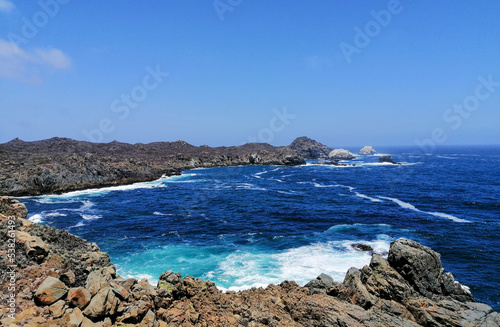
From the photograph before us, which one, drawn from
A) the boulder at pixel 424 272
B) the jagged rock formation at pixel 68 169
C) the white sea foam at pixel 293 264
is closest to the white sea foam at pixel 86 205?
the jagged rock formation at pixel 68 169

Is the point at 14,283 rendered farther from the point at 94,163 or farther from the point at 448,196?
the point at 94,163

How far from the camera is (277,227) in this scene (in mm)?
36438

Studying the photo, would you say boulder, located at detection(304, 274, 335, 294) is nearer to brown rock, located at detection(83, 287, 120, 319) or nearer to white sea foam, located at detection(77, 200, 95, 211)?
brown rock, located at detection(83, 287, 120, 319)

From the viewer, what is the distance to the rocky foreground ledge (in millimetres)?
10250

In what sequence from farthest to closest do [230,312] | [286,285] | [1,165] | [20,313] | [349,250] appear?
[1,165] < [349,250] < [286,285] < [230,312] < [20,313]

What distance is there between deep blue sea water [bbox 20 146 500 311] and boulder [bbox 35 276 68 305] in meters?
11.8

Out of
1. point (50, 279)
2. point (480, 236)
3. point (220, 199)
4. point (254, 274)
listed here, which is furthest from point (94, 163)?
point (480, 236)

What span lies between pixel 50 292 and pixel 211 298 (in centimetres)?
689

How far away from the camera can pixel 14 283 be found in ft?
37.2

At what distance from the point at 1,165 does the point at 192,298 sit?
77194 millimetres

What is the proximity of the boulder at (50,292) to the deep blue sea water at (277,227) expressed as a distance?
1185 centimetres

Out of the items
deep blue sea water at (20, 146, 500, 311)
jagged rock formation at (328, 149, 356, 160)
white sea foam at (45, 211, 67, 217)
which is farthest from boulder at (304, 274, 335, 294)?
jagged rock formation at (328, 149, 356, 160)

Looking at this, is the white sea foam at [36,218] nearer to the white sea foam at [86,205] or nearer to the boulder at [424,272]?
the white sea foam at [86,205]

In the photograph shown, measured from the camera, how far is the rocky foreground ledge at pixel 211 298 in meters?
10.2
